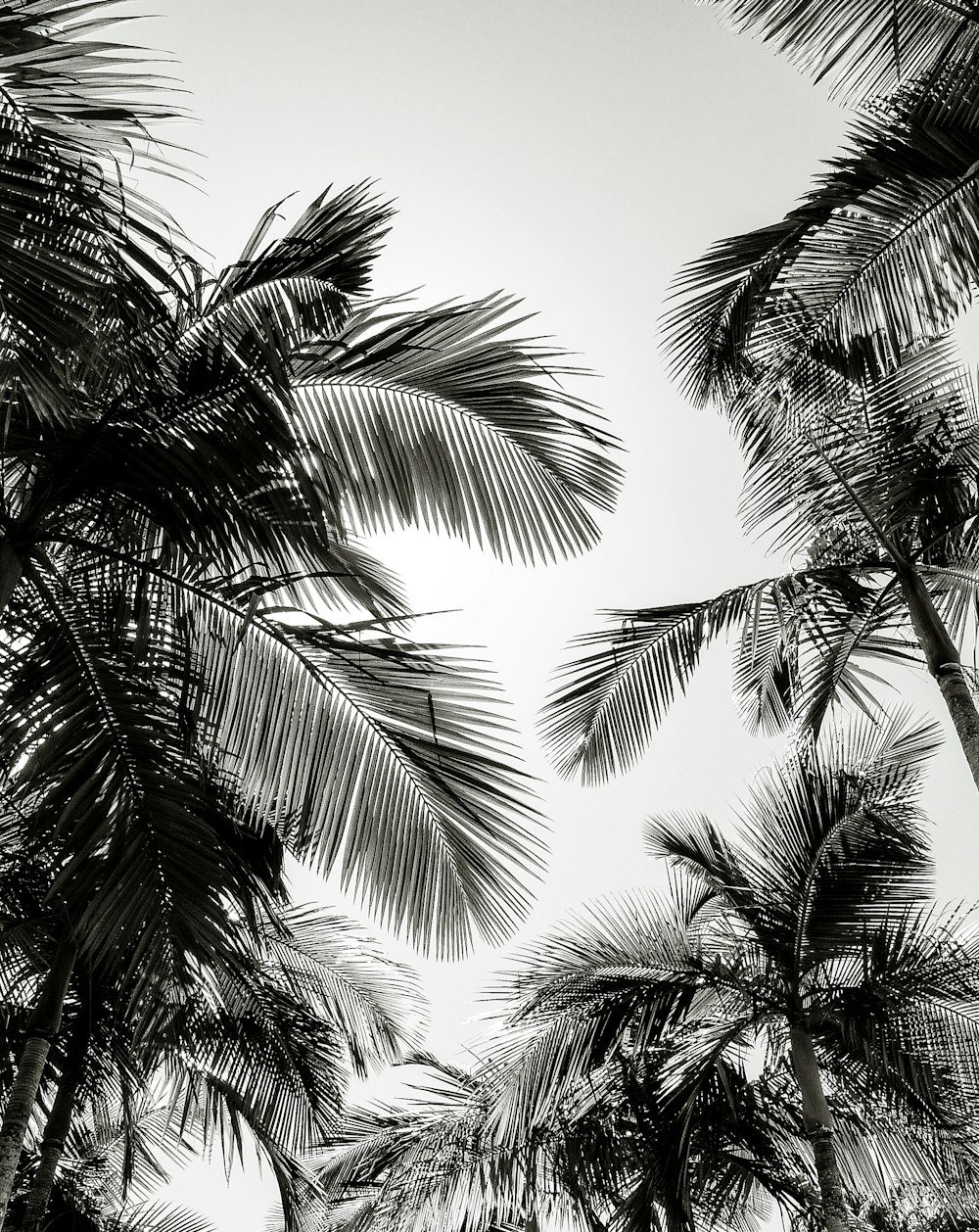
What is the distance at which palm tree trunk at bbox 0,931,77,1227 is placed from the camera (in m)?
5.19

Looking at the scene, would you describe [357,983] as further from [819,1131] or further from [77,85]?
[77,85]

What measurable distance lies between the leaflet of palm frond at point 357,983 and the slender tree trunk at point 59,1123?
1.90 meters

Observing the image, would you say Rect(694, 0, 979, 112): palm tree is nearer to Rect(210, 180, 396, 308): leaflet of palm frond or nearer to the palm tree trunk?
Rect(210, 180, 396, 308): leaflet of palm frond

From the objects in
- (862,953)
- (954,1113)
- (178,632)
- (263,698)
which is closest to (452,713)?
(263,698)

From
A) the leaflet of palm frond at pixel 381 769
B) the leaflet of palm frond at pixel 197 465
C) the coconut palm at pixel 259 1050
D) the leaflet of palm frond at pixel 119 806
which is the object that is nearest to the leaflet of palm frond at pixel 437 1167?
the coconut palm at pixel 259 1050

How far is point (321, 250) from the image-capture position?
3938mm

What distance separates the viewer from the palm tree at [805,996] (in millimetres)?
6672

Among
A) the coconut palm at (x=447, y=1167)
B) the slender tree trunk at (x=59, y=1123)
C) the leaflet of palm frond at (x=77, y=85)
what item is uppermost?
the leaflet of palm frond at (x=77, y=85)

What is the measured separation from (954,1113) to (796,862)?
1.88 meters

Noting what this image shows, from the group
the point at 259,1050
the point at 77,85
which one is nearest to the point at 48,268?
the point at 77,85

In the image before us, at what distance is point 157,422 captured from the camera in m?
3.66

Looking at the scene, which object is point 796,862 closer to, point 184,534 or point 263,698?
point 263,698

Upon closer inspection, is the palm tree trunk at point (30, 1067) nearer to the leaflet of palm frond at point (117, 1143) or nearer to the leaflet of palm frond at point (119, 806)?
the leaflet of palm frond at point (117, 1143)

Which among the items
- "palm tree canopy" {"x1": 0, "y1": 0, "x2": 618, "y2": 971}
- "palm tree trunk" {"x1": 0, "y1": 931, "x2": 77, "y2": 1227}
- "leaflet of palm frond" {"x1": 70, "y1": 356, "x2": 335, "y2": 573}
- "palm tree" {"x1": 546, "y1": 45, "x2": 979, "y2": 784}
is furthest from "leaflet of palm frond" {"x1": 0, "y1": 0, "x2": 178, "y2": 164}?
"palm tree trunk" {"x1": 0, "y1": 931, "x2": 77, "y2": 1227}
